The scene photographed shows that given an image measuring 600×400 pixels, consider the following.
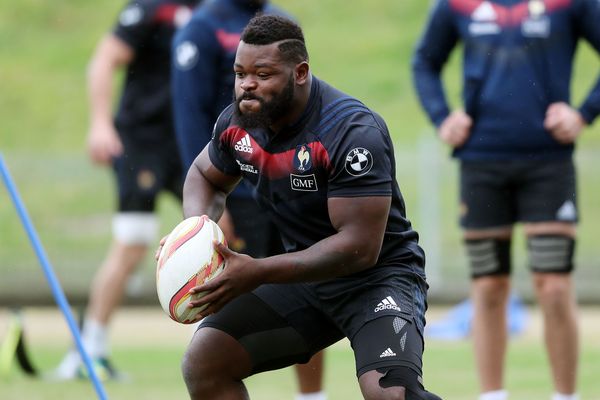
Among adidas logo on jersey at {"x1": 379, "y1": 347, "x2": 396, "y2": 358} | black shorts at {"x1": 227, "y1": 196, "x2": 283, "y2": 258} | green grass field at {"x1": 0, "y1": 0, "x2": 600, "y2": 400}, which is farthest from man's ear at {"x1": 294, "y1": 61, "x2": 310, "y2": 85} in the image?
green grass field at {"x1": 0, "y1": 0, "x2": 600, "y2": 400}

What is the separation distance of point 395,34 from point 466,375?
1466 centimetres

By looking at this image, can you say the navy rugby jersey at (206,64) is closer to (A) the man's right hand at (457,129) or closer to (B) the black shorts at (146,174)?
(A) the man's right hand at (457,129)

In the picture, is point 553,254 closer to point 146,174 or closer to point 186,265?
point 186,265

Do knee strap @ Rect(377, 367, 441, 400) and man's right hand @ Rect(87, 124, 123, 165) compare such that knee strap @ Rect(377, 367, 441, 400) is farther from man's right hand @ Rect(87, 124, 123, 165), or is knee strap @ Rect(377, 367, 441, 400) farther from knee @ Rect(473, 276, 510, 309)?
man's right hand @ Rect(87, 124, 123, 165)

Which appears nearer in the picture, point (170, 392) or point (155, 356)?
point (170, 392)

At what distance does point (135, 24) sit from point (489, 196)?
292cm

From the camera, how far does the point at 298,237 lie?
5.43m

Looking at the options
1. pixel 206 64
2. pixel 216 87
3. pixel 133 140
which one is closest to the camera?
pixel 206 64

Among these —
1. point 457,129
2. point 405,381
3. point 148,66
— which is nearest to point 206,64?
point 457,129

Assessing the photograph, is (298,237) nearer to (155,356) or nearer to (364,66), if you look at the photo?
(155,356)

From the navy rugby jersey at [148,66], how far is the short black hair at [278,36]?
369 cm

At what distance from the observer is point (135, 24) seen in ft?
28.7

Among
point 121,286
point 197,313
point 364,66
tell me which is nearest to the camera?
point 197,313

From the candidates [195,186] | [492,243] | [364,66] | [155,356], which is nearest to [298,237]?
[195,186]
